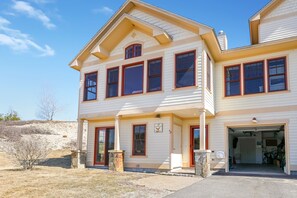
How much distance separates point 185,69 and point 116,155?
5347 mm

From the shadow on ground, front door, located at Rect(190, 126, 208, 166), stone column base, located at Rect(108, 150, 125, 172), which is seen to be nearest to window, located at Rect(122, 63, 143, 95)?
stone column base, located at Rect(108, 150, 125, 172)

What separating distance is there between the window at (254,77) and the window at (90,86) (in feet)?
26.4

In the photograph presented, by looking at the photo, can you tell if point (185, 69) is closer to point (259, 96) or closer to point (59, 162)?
point (259, 96)

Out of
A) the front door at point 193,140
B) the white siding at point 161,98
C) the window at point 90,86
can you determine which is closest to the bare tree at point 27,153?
the white siding at point 161,98

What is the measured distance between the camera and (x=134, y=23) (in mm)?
13727

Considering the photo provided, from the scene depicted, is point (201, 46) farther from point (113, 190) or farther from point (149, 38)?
point (113, 190)

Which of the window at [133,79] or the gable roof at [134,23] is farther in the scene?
the window at [133,79]

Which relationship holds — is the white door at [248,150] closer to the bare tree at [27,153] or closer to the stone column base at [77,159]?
the stone column base at [77,159]

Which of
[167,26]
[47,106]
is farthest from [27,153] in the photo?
[47,106]

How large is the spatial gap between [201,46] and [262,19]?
444cm

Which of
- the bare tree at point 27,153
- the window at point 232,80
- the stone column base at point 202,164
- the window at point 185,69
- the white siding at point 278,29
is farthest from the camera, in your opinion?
the window at point 232,80

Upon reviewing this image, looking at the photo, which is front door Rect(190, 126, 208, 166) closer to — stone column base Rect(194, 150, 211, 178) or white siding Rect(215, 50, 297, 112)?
white siding Rect(215, 50, 297, 112)

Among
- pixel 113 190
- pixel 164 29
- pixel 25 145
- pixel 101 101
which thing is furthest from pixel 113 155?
pixel 164 29

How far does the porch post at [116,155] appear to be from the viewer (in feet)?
42.6
